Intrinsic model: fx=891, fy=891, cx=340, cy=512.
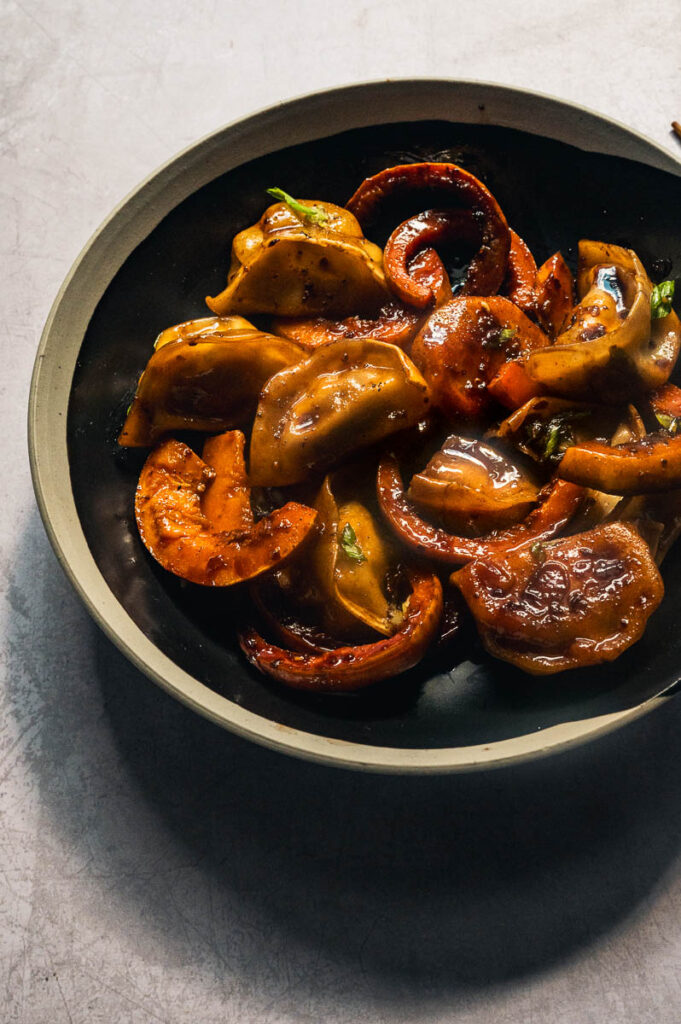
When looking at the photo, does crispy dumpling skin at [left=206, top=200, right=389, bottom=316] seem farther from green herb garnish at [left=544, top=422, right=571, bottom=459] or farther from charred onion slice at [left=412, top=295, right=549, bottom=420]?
green herb garnish at [left=544, top=422, right=571, bottom=459]

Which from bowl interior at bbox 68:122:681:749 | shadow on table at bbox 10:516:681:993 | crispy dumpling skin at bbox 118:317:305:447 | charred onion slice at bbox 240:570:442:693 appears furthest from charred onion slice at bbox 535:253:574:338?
shadow on table at bbox 10:516:681:993

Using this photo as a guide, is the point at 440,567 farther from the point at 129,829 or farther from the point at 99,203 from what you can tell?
the point at 99,203

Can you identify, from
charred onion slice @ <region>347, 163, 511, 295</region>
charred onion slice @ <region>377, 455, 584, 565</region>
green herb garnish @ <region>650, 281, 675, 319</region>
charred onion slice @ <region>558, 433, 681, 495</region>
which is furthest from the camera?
charred onion slice @ <region>347, 163, 511, 295</region>

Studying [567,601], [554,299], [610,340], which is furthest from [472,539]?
[554,299]

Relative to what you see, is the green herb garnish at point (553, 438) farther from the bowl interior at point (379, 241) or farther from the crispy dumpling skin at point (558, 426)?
the bowl interior at point (379, 241)

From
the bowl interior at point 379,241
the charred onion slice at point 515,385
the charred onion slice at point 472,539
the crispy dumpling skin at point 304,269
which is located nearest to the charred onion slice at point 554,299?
the bowl interior at point 379,241

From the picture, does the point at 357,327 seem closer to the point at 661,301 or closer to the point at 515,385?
the point at 515,385

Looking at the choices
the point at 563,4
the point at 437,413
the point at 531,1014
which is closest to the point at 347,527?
the point at 437,413
